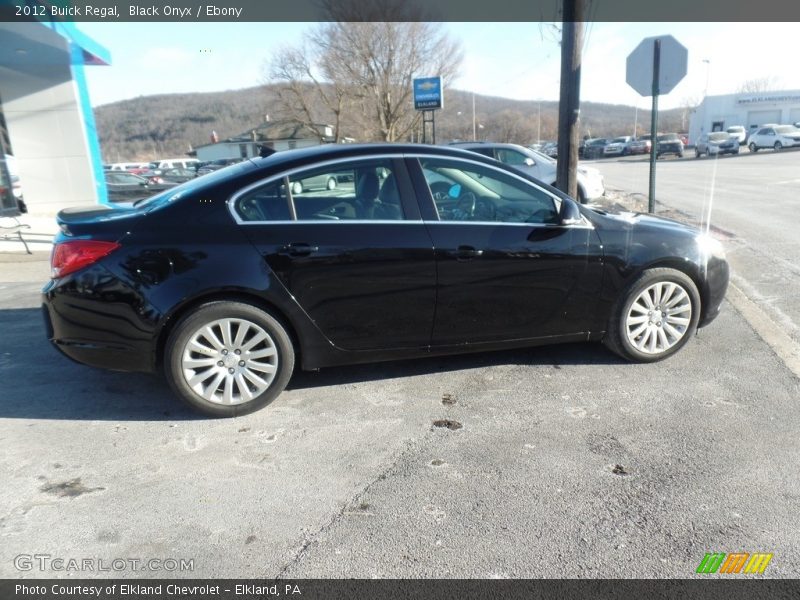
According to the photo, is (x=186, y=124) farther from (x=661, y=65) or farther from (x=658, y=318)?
(x=658, y=318)

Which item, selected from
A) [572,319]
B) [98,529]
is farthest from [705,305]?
[98,529]

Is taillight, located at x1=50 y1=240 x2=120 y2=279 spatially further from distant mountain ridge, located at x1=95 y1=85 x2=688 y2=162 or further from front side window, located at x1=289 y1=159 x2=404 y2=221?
distant mountain ridge, located at x1=95 y1=85 x2=688 y2=162

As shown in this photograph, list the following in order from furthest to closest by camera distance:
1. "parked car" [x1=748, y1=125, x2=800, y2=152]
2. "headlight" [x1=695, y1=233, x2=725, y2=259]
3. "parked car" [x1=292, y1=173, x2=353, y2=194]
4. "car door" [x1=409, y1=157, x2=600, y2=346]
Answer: "parked car" [x1=748, y1=125, x2=800, y2=152], "headlight" [x1=695, y1=233, x2=725, y2=259], "car door" [x1=409, y1=157, x2=600, y2=346], "parked car" [x1=292, y1=173, x2=353, y2=194]

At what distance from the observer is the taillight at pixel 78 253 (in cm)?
331

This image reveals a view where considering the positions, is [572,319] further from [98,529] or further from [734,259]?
[734,259]

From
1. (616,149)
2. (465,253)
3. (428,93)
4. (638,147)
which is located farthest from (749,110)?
(465,253)

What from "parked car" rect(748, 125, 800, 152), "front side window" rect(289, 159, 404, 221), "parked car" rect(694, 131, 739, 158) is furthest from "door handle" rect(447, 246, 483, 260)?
"parked car" rect(748, 125, 800, 152)

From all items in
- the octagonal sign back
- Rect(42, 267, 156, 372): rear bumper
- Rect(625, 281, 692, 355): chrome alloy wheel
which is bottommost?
Rect(625, 281, 692, 355): chrome alloy wheel

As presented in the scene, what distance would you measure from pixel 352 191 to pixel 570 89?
207 inches

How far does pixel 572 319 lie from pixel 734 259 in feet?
15.5

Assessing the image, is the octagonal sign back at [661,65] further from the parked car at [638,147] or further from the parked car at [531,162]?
the parked car at [638,147]

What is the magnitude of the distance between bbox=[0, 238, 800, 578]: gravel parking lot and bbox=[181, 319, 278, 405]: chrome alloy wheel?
193 millimetres

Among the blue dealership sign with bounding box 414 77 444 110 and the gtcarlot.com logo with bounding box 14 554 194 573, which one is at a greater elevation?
the blue dealership sign with bounding box 414 77 444 110

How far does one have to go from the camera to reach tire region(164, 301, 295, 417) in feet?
11.1
